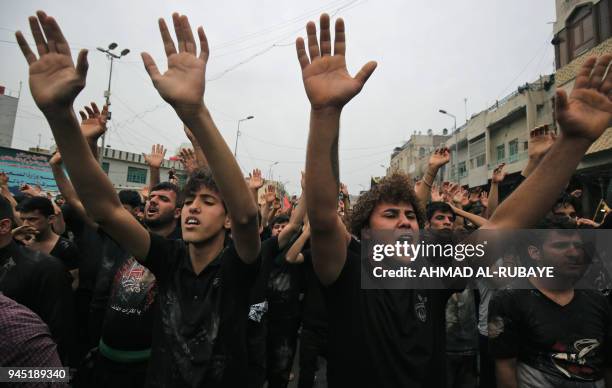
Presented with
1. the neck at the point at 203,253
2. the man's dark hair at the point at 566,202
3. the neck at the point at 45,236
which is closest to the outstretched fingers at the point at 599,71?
the neck at the point at 203,253

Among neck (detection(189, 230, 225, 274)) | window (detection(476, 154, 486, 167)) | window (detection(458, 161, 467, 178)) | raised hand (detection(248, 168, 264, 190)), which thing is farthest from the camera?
window (detection(458, 161, 467, 178))

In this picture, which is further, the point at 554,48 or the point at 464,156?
the point at 464,156

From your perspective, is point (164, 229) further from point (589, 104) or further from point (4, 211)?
Answer: point (589, 104)

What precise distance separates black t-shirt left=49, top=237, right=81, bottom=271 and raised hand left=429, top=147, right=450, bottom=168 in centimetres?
382

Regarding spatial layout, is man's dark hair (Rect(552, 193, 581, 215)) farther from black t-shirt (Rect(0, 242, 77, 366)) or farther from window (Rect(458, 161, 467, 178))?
window (Rect(458, 161, 467, 178))

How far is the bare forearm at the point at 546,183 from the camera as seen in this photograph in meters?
1.51

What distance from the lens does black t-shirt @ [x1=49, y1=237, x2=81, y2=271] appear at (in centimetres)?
334

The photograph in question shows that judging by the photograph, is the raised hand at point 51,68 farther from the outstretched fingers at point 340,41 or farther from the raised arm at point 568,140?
the raised arm at point 568,140

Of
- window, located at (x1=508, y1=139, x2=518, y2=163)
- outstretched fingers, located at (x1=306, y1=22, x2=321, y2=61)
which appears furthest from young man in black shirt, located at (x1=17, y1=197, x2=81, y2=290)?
window, located at (x1=508, y1=139, x2=518, y2=163)

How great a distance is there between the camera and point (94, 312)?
2.91 meters

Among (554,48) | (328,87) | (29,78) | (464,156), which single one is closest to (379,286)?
(328,87)

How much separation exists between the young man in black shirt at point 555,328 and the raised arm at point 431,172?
109cm

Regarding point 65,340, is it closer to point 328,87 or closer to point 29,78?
point 29,78

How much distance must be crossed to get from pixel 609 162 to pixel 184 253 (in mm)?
15671
